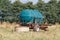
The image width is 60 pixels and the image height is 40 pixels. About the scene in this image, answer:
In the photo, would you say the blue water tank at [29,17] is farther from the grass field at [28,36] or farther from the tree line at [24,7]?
the tree line at [24,7]

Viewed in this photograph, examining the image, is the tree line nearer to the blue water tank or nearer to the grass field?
the blue water tank

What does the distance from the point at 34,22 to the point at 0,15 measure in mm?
10754

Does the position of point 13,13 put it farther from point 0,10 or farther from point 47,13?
point 47,13

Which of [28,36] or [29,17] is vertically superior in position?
[29,17]

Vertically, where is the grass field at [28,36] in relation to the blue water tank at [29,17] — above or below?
below

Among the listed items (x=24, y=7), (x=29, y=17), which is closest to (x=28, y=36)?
(x=29, y=17)

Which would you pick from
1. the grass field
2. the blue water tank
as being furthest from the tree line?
the grass field

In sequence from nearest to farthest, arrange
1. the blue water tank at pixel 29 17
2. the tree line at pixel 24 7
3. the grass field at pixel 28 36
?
the grass field at pixel 28 36 → the blue water tank at pixel 29 17 → the tree line at pixel 24 7

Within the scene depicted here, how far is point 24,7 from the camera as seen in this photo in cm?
2795

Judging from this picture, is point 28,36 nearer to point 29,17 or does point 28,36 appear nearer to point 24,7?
point 29,17

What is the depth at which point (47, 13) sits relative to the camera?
28156 mm

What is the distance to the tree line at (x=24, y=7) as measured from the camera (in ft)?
88.9

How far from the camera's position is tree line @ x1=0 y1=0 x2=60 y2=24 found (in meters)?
27.1

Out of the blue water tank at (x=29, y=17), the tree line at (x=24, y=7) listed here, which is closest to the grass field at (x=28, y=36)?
the blue water tank at (x=29, y=17)
